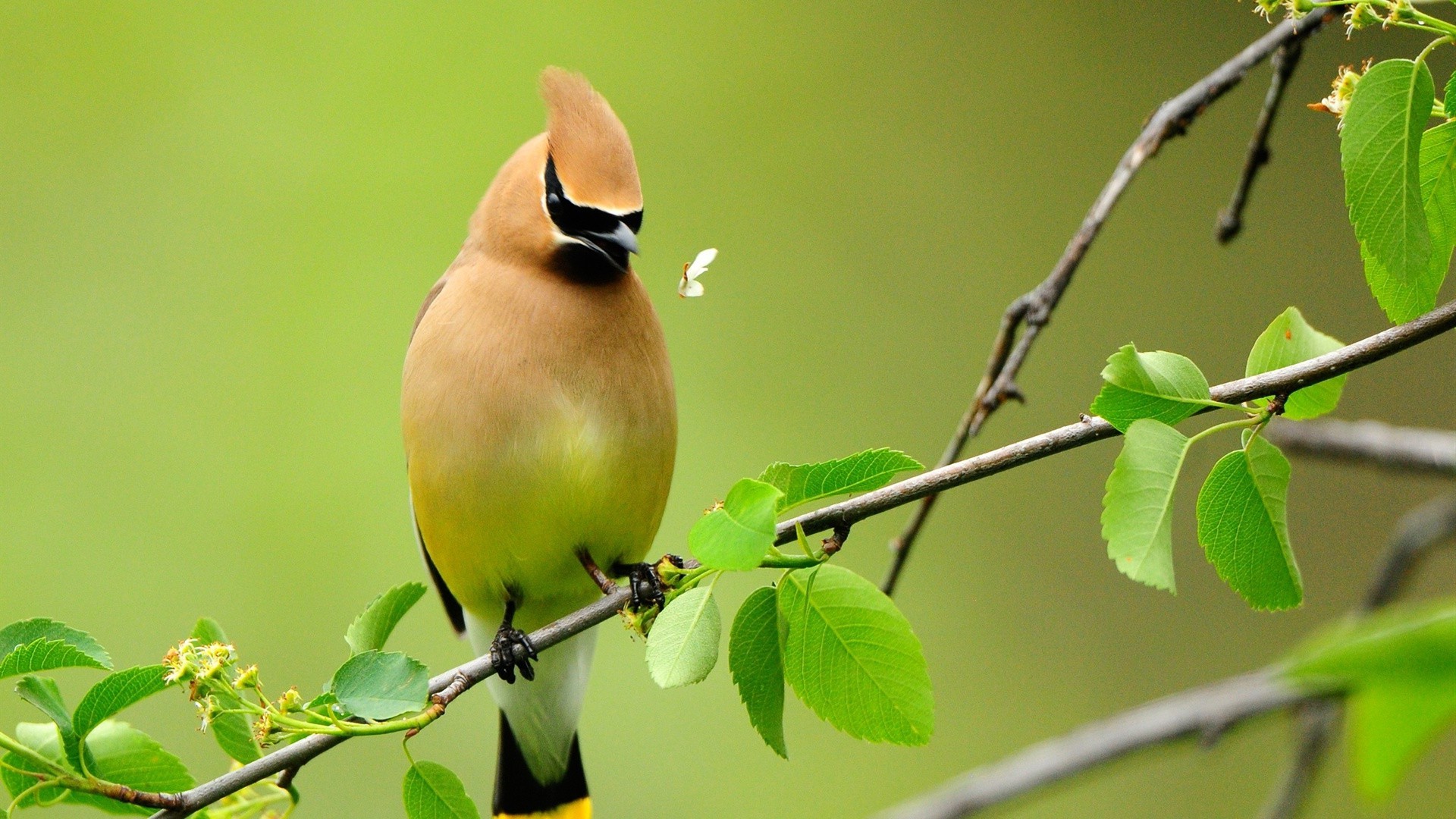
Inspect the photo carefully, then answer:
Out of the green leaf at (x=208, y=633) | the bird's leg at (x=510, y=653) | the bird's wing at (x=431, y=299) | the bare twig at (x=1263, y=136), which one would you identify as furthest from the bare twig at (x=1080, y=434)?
the bird's wing at (x=431, y=299)

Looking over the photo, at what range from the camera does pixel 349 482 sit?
538 centimetres

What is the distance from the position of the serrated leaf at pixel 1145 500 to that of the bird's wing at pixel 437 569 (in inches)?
57.6

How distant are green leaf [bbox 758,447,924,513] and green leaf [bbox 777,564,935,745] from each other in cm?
9

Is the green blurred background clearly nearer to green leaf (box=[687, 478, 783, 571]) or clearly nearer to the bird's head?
the bird's head

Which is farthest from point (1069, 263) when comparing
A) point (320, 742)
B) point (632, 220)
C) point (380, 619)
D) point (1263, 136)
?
point (320, 742)

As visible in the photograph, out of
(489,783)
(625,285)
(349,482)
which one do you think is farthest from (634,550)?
(349,482)

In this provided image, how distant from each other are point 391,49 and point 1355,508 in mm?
4278

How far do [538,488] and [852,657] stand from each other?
945mm

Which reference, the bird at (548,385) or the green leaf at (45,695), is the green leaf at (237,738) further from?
the bird at (548,385)

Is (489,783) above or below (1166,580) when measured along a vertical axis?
below

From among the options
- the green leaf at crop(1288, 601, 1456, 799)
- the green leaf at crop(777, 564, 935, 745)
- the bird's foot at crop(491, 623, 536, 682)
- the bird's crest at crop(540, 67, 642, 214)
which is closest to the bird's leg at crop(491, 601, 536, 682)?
the bird's foot at crop(491, 623, 536, 682)

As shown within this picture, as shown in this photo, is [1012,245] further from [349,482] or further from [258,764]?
[258,764]

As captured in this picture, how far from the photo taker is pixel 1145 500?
135 centimetres

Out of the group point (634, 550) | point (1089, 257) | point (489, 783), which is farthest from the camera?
point (1089, 257)
